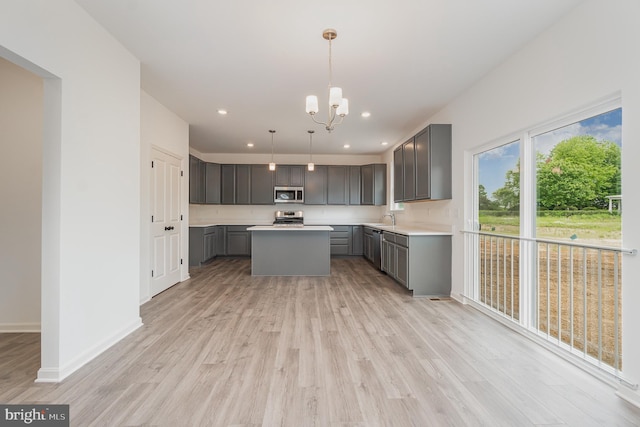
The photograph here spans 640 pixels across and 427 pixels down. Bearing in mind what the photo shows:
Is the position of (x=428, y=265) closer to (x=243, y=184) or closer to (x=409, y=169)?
(x=409, y=169)

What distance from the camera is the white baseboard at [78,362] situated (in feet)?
6.89

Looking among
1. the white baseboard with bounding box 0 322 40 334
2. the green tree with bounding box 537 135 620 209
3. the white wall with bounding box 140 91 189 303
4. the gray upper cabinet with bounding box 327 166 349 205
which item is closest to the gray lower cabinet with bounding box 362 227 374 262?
the gray upper cabinet with bounding box 327 166 349 205

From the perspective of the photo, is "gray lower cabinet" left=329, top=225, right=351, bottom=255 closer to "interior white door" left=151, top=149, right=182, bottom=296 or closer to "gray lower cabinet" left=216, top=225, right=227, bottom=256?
"gray lower cabinet" left=216, top=225, right=227, bottom=256

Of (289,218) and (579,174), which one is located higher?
(579,174)

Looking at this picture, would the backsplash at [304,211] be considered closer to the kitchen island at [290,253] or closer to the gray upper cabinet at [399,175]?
the gray upper cabinet at [399,175]

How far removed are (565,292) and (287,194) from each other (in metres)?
5.96

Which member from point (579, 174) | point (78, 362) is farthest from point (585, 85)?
point (78, 362)

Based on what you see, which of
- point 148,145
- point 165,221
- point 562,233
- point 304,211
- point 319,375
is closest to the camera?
point 319,375

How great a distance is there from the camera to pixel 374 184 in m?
7.74

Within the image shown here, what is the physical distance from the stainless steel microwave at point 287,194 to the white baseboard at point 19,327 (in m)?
5.19

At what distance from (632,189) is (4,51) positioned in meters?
3.95

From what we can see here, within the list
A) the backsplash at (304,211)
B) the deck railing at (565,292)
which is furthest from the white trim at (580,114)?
the backsplash at (304,211)

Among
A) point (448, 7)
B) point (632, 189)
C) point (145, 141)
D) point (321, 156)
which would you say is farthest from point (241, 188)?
point (632, 189)

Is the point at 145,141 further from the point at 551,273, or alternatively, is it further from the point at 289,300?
the point at 551,273
